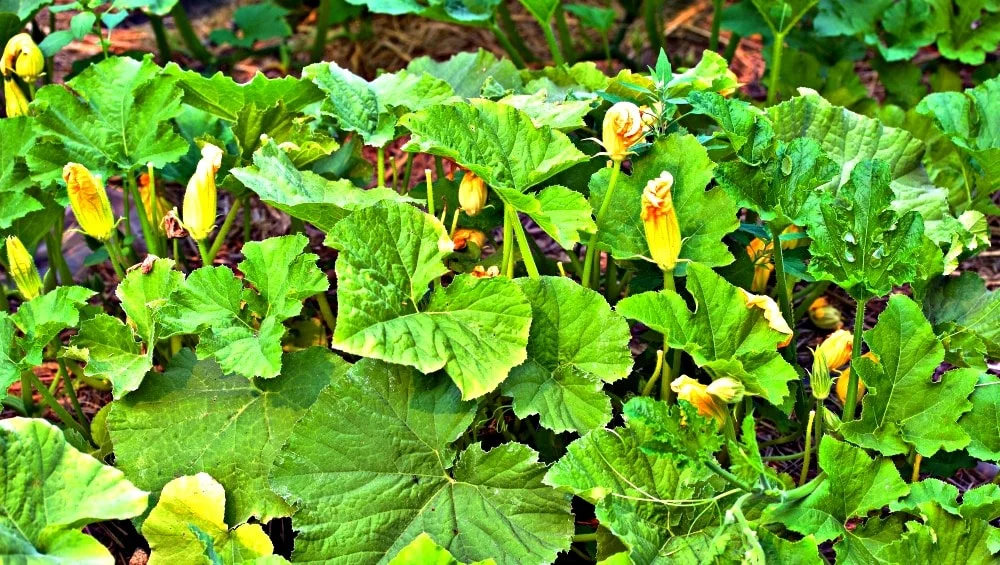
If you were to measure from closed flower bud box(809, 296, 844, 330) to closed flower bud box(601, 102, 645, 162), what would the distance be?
A: 31.4 inches

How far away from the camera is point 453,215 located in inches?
92.4

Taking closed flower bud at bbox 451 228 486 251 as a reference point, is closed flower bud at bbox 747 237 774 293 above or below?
below

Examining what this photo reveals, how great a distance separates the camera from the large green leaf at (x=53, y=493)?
156cm

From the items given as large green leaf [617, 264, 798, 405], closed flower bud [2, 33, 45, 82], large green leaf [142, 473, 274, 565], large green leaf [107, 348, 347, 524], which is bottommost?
large green leaf [142, 473, 274, 565]

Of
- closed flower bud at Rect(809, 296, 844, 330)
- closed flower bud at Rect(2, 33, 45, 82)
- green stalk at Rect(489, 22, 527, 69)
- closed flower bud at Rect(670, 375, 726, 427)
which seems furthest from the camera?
green stalk at Rect(489, 22, 527, 69)

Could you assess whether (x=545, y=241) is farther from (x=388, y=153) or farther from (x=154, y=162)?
(x=154, y=162)

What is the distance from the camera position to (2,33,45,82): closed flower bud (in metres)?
2.38

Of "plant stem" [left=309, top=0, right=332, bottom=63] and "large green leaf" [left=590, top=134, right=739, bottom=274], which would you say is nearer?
"large green leaf" [left=590, top=134, right=739, bottom=274]

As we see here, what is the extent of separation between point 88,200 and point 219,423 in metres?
0.55

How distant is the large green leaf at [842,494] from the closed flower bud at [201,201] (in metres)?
1.23

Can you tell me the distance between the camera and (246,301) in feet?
6.41

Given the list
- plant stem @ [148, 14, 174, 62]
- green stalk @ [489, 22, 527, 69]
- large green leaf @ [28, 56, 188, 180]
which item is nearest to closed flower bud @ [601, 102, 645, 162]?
large green leaf @ [28, 56, 188, 180]

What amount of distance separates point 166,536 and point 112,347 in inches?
16.1

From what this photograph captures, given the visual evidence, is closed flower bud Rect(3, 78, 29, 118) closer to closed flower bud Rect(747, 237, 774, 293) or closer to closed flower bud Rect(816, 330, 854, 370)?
closed flower bud Rect(747, 237, 774, 293)
